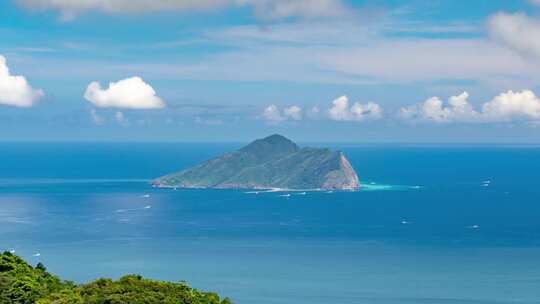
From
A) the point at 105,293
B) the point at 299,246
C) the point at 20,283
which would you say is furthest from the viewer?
the point at 299,246

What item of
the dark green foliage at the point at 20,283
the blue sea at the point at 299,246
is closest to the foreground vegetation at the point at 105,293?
the dark green foliage at the point at 20,283

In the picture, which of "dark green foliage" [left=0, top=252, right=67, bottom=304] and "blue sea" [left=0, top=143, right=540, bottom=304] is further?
"blue sea" [left=0, top=143, right=540, bottom=304]

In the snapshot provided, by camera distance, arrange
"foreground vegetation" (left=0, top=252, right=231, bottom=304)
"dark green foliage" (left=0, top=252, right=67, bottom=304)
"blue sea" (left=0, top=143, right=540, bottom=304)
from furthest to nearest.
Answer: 1. "blue sea" (left=0, top=143, right=540, bottom=304)
2. "dark green foliage" (left=0, top=252, right=67, bottom=304)
3. "foreground vegetation" (left=0, top=252, right=231, bottom=304)

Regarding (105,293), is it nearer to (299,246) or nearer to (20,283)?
(20,283)

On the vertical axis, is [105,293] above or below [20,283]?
below

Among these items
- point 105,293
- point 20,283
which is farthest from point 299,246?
point 105,293

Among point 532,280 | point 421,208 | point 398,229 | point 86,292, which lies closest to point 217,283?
point 532,280

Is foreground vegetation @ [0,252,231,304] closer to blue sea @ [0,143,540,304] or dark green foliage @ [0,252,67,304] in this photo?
dark green foliage @ [0,252,67,304]

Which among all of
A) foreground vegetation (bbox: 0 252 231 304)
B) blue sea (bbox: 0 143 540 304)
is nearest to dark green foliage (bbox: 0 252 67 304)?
foreground vegetation (bbox: 0 252 231 304)

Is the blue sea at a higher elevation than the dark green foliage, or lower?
higher

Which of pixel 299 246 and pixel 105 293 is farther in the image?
pixel 299 246

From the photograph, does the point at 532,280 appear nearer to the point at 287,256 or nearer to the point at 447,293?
the point at 447,293
